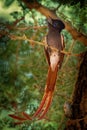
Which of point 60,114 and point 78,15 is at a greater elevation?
point 78,15

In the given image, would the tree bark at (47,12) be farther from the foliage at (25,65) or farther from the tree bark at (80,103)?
the tree bark at (80,103)

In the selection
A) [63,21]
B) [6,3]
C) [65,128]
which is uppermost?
[6,3]

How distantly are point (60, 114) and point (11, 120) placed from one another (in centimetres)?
80

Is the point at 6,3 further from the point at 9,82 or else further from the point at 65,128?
the point at 65,128

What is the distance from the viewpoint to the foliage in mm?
6270

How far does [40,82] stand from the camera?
6.38 meters

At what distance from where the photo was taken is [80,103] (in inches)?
258

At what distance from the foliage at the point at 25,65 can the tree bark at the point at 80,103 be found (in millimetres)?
208

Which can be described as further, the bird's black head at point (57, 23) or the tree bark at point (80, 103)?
the tree bark at point (80, 103)

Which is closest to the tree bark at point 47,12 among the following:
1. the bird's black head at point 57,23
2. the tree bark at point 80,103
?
the bird's black head at point 57,23

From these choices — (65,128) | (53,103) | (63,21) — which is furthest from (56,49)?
(65,128)

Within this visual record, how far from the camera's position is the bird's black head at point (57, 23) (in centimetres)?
636

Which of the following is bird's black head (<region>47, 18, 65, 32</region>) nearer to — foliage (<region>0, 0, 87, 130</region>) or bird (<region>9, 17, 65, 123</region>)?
bird (<region>9, 17, 65, 123</region>)

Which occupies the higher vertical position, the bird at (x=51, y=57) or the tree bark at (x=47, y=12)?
the tree bark at (x=47, y=12)
